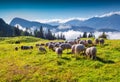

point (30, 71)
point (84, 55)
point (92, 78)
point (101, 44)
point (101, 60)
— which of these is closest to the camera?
point (92, 78)

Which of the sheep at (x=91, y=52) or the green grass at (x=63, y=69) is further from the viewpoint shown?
the sheep at (x=91, y=52)

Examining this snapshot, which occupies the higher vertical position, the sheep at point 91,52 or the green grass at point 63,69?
the sheep at point 91,52

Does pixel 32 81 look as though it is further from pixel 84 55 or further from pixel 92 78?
pixel 84 55

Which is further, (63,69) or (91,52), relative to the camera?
(91,52)

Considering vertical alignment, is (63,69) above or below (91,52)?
below

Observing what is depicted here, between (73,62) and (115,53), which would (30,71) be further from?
(115,53)

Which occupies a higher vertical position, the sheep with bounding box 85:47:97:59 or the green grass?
the sheep with bounding box 85:47:97:59

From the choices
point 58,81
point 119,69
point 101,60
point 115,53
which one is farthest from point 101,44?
point 58,81

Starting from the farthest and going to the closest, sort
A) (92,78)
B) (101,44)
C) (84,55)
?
1. (101,44)
2. (84,55)
3. (92,78)

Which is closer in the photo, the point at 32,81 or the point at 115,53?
the point at 32,81

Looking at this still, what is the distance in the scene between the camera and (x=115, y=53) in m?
50.7

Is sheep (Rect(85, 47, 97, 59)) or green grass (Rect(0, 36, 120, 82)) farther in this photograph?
sheep (Rect(85, 47, 97, 59))

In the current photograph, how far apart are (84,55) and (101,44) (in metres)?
18.4

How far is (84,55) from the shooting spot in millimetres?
48344
